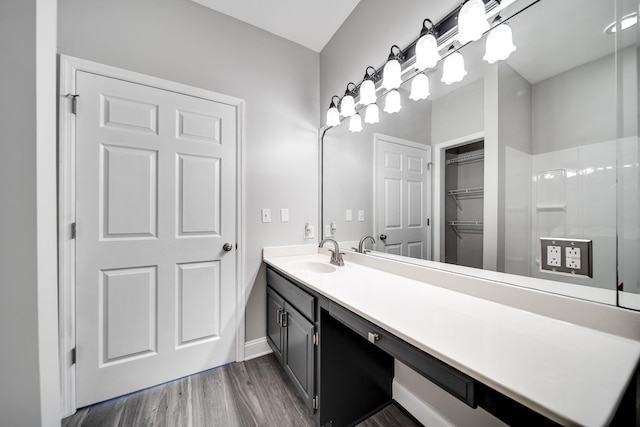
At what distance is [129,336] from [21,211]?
4.34 ft

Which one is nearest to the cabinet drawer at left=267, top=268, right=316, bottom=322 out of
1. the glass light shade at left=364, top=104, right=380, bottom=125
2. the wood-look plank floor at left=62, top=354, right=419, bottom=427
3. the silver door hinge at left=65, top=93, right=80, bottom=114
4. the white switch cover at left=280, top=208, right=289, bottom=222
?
the white switch cover at left=280, top=208, right=289, bottom=222

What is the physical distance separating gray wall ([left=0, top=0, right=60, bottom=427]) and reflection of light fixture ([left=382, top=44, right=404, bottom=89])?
137 centimetres

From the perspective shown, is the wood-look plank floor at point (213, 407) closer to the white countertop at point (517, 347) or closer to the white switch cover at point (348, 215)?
the white countertop at point (517, 347)

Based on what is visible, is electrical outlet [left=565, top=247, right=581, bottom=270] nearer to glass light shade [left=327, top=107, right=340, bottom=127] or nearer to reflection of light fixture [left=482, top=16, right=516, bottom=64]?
reflection of light fixture [left=482, top=16, right=516, bottom=64]

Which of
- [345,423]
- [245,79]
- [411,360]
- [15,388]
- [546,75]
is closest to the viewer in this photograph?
[15,388]

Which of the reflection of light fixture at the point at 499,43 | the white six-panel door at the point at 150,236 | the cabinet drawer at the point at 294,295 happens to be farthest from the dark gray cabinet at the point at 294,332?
the reflection of light fixture at the point at 499,43

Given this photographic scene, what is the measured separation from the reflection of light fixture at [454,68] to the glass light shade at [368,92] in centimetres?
51

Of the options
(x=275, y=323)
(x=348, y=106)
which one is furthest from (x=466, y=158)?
(x=275, y=323)

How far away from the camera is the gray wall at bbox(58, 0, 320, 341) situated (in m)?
1.41

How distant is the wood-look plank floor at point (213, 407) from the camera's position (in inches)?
49.3

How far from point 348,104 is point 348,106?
0.01m

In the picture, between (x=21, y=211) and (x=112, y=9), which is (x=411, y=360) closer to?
(x=21, y=211)

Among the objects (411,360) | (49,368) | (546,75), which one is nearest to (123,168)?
(49,368)

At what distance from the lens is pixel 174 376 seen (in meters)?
1.57
